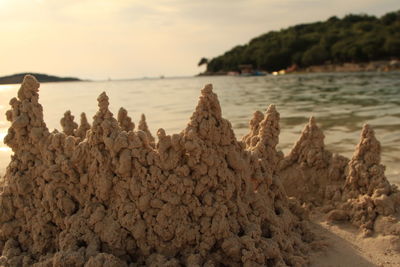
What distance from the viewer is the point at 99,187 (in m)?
2.97

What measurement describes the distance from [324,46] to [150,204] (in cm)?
7201

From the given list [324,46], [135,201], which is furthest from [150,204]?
[324,46]

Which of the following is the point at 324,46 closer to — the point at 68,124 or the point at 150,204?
the point at 68,124

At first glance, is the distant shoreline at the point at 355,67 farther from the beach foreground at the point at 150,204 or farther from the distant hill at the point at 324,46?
the beach foreground at the point at 150,204

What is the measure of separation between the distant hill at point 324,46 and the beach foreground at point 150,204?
5923 cm

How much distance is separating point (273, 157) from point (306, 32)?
313 ft

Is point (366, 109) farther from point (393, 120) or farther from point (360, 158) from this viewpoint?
point (360, 158)

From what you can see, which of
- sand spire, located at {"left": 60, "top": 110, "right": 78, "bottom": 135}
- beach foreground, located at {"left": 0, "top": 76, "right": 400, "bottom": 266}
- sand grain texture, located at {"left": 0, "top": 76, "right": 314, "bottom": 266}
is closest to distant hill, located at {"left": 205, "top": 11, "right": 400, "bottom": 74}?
sand spire, located at {"left": 60, "top": 110, "right": 78, "bottom": 135}

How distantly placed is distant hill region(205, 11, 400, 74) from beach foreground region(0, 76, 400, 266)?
59226 mm

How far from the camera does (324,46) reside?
70.1 metres

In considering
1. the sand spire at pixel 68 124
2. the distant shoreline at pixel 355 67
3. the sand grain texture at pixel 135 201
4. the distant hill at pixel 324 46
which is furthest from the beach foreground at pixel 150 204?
the distant hill at pixel 324 46

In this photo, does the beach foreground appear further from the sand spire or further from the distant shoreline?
the distant shoreline

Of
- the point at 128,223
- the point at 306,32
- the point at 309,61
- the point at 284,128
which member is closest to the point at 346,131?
the point at 284,128

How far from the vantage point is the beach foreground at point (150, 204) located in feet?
9.45
